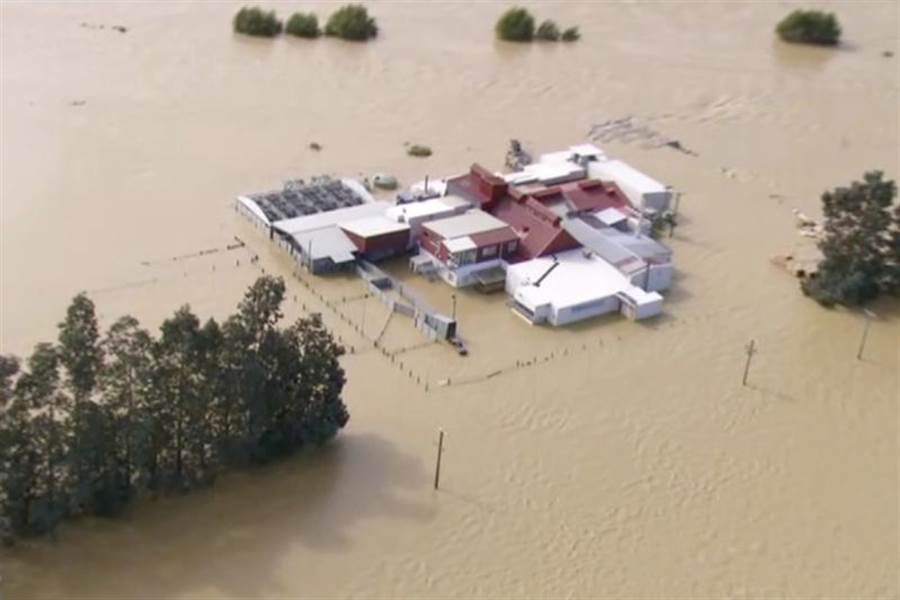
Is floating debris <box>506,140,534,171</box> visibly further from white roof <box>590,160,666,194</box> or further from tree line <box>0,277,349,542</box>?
tree line <box>0,277,349,542</box>

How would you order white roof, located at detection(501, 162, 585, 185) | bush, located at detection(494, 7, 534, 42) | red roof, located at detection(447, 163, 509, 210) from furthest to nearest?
bush, located at detection(494, 7, 534, 42)
white roof, located at detection(501, 162, 585, 185)
red roof, located at detection(447, 163, 509, 210)

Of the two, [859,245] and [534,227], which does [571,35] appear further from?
[859,245]

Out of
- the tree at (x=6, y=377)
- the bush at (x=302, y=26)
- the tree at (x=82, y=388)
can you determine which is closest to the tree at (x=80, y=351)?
the tree at (x=82, y=388)

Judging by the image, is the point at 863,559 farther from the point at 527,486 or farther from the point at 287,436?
the point at 287,436

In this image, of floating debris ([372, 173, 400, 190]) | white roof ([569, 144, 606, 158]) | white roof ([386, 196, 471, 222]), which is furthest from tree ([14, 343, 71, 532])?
white roof ([569, 144, 606, 158])

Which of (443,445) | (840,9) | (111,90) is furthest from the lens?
(840,9)

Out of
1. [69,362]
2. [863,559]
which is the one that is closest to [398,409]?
[69,362]

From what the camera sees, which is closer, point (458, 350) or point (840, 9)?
point (458, 350)
